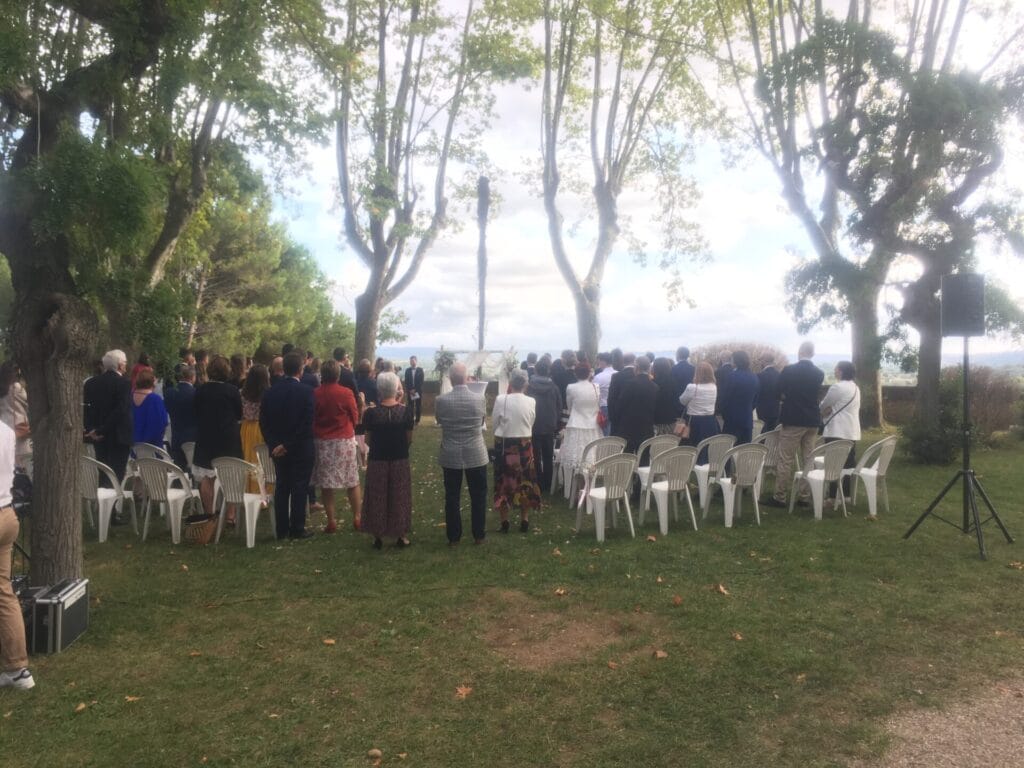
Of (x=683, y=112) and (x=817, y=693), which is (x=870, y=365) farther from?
(x=683, y=112)

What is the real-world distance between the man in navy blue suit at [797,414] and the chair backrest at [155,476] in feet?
22.3

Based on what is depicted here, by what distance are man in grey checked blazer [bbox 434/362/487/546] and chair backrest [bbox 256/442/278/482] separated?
2118 millimetres

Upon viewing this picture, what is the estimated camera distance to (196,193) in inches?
479

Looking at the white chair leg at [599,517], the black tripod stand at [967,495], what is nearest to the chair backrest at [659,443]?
the white chair leg at [599,517]

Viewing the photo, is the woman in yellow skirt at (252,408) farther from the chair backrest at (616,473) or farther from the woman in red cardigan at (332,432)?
the chair backrest at (616,473)

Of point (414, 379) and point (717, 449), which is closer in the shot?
point (717, 449)

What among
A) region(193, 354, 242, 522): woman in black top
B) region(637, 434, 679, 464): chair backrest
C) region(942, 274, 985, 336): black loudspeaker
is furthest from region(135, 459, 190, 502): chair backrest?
region(942, 274, 985, 336): black loudspeaker

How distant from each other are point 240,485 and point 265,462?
0.74 m

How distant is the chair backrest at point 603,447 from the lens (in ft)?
27.1

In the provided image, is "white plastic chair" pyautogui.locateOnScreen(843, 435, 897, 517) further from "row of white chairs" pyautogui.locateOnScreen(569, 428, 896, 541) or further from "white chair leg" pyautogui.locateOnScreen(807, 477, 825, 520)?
"white chair leg" pyautogui.locateOnScreen(807, 477, 825, 520)

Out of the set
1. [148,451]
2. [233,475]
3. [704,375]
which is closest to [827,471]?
[704,375]

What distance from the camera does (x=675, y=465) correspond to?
7750 millimetres

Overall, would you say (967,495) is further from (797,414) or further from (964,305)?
(797,414)

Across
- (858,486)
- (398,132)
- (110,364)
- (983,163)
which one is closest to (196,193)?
(110,364)
